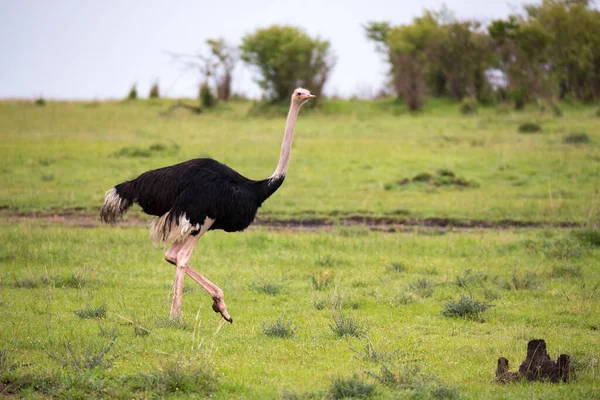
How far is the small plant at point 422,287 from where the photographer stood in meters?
9.05

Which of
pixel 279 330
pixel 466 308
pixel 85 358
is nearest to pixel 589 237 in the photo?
pixel 466 308

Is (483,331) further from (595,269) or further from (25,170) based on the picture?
(25,170)

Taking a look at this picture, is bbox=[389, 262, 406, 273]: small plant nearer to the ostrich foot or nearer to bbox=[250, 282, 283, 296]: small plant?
bbox=[250, 282, 283, 296]: small plant

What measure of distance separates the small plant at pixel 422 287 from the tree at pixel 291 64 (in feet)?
74.5

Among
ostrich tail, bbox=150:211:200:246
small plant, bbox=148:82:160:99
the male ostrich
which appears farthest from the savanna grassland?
small plant, bbox=148:82:160:99

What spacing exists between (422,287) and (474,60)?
25157mm

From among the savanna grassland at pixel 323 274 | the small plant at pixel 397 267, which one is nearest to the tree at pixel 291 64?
the savanna grassland at pixel 323 274

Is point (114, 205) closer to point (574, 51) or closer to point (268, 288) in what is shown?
point (268, 288)

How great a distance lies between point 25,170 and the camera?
17.9 meters

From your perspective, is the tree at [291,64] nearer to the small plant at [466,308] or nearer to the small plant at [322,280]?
the small plant at [322,280]

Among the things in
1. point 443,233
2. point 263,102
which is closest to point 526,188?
point 443,233

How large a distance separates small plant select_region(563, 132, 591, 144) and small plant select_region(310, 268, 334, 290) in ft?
43.6

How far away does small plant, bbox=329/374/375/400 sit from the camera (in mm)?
5715

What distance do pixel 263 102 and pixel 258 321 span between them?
2453cm
